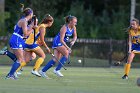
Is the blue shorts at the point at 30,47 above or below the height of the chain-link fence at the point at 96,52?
above

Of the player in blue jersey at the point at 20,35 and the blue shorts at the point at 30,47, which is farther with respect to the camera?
the blue shorts at the point at 30,47

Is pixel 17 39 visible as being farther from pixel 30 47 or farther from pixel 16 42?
pixel 30 47

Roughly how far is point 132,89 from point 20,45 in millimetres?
3662

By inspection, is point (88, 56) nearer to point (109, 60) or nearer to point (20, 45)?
point (109, 60)

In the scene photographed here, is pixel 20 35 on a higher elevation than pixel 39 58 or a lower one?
higher

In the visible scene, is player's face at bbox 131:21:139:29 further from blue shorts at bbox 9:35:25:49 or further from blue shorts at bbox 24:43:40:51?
blue shorts at bbox 9:35:25:49

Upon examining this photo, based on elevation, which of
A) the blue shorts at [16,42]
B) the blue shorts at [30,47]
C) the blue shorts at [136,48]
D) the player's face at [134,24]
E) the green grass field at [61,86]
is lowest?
the green grass field at [61,86]

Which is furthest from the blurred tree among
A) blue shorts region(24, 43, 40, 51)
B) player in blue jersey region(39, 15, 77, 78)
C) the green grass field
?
the green grass field

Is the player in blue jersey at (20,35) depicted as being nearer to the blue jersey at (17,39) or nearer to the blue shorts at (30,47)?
the blue jersey at (17,39)

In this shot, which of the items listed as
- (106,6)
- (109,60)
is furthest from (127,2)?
(109,60)

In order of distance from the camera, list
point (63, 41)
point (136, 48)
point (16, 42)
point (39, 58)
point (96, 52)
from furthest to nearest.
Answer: point (96, 52) < point (136, 48) < point (63, 41) < point (39, 58) < point (16, 42)

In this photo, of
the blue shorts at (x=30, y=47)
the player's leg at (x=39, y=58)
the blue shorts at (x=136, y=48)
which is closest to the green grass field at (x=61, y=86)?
Result: the player's leg at (x=39, y=58)

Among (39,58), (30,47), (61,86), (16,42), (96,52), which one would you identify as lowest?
(96,52)

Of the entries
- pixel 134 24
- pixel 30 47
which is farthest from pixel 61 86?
pixel 134 24
